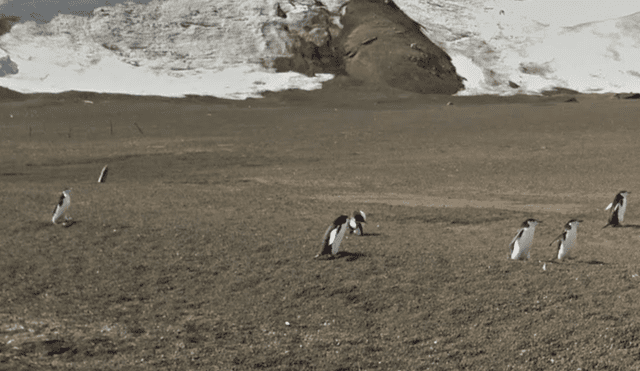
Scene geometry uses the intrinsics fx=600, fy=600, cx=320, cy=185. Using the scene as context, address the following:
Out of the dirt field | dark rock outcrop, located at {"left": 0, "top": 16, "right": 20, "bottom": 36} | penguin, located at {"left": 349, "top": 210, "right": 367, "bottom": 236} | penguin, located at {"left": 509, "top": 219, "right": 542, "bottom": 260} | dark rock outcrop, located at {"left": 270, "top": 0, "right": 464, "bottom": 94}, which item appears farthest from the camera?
dark rock outcrop, located at {"left": 0, "top": 16, "right": 20, "bottom": 36}

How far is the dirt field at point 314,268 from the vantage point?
5.85 m

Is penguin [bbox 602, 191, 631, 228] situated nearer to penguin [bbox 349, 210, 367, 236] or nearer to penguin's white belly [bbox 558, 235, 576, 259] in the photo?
penguin's white belly [bbox 558, 235, 576, 259]

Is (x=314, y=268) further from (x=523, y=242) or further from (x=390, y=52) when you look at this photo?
(x=390, y=52)

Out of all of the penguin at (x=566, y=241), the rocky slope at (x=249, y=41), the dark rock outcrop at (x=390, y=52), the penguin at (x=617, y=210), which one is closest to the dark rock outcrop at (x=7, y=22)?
the rocky slope at (x=249, y=41)

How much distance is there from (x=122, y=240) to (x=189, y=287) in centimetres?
231

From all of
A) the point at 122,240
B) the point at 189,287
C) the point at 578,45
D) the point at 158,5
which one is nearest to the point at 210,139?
the point at 122,240

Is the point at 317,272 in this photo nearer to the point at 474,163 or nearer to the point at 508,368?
the point at 508,368

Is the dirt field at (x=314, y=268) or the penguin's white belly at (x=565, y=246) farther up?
the penguin's white belly at (x=565, y=246)

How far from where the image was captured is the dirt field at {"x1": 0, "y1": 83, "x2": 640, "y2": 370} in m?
5.85

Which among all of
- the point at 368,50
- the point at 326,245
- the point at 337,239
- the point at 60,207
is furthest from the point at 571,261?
the point at 368,50

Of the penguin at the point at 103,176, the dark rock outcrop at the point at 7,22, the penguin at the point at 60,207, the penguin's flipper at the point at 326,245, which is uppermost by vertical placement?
the dark rock outcrop at the point at 7,22

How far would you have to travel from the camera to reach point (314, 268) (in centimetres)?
800

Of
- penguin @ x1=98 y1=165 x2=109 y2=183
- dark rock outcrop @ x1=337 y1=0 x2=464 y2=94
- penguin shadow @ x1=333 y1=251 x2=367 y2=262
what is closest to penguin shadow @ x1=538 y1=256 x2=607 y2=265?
penguin shadow @ x1=333 y1=251 x2=367 y2=262

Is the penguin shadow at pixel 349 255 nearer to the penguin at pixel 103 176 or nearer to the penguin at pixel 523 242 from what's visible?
the penguin at pixel 523 242
